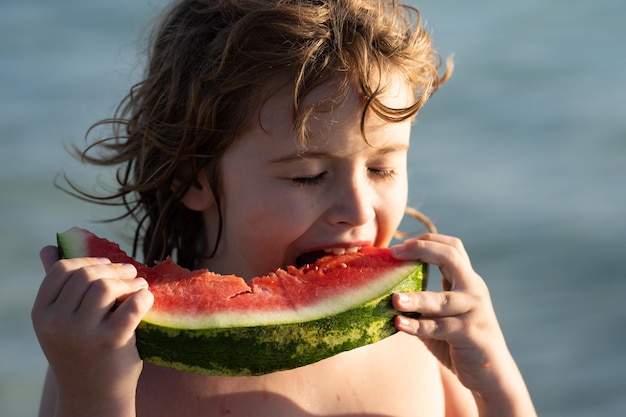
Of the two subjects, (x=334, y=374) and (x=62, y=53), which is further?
(x=62, y=53)

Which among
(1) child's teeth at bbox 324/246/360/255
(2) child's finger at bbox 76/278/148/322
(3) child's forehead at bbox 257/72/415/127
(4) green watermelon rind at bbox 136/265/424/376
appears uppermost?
(3) child's forehead at bbox 257/72/415/127

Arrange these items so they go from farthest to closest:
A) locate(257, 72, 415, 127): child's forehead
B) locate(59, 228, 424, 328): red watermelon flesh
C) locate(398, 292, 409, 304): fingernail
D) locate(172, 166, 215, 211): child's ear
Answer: locate(172, 166, 215, 211): child's ear → locate(257, 72, 415, 127): child's forehead → locate(398, 292, 409, 304): fingernail → locate(59, 228, 424, 328): red watermelon flesh

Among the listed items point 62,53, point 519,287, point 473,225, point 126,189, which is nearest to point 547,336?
point 519,287

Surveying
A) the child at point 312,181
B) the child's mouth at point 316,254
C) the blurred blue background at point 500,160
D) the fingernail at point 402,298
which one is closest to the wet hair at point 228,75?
the child at point 312,181

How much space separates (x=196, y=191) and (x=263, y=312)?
0.86m

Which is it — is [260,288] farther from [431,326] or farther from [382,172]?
[382,172]

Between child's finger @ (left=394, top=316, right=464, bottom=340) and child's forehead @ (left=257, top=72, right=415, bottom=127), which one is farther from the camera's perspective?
child's forehead @ (left=257, top=72, right=415, bottom=127)

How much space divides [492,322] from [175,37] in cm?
141

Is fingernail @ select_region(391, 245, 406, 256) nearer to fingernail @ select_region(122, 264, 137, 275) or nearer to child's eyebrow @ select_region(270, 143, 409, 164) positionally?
child's eyebrow @ select_region(270, 143, 409, 164)

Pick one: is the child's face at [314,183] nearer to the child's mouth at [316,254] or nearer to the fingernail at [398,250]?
the child's mouth at [316,254]

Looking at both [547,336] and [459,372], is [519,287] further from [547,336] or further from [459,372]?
[459,372]

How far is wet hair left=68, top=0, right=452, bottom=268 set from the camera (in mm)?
3129

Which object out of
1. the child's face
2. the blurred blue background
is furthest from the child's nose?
the blurred blue background

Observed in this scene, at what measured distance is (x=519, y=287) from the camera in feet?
18.5
